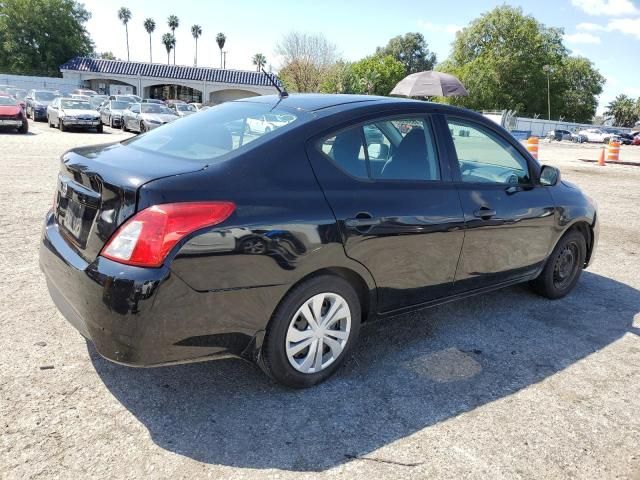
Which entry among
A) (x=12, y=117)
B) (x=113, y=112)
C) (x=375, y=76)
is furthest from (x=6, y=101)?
(x=375, y=76)

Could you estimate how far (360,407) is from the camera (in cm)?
291

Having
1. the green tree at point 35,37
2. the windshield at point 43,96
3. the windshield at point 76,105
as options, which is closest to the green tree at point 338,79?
the windshield at point 43,96

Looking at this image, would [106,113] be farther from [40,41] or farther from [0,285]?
[40,41]

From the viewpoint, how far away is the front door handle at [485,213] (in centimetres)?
363

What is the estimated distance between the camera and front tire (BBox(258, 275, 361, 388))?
2.80 meters

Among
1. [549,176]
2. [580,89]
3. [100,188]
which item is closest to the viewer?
[100,188]

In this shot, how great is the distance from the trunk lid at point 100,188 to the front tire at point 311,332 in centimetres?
89

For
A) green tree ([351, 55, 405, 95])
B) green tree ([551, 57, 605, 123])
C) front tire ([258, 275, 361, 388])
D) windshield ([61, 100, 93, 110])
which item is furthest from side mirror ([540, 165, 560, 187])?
green tree ([551, 57, 605, 123])

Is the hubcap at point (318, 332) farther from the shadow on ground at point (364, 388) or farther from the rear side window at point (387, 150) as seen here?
the rear side window at point (387, 150)

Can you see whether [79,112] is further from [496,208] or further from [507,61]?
[507,61]

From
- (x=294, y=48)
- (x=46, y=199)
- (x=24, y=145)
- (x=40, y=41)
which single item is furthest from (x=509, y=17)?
(x=46, y=199)

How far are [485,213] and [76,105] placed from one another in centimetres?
2248

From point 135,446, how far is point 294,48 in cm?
5352

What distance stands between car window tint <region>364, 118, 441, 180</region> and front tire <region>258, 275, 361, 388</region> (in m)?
0.78
